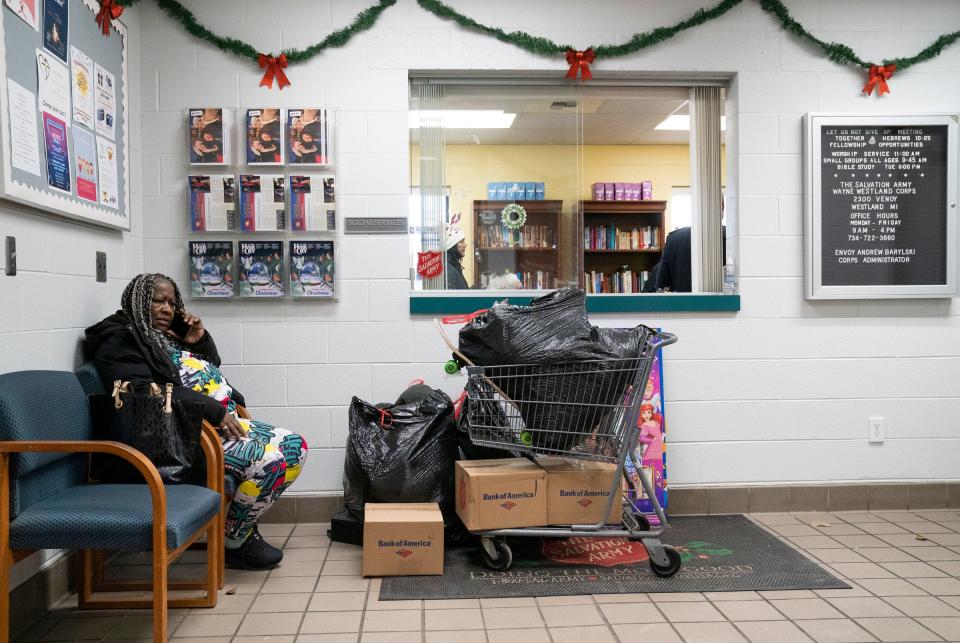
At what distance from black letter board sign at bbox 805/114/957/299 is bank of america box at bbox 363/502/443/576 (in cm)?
230

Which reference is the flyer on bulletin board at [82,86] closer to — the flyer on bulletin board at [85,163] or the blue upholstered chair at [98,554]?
the flyer on bulletin board at [85,163]

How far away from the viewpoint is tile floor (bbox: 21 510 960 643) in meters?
2.56

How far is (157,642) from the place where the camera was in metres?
2.23

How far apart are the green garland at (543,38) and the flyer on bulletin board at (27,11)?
3.71 ft

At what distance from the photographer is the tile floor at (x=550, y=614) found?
256 cm

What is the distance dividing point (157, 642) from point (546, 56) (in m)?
3.13

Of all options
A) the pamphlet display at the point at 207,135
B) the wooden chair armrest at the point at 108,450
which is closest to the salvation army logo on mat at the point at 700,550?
the wooden chair armrest at the point at 108,450

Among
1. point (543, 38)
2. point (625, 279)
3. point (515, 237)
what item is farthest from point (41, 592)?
point (625, 279)

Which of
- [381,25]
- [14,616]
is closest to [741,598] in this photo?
[14,616]

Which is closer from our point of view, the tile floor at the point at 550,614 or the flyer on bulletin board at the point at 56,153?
the tile floor at the point at 550,614

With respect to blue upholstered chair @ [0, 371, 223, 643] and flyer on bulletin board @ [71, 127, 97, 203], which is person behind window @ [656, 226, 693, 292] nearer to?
blue upholstered chair @ [0, 371, 223, 643]

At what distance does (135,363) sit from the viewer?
9.59ft

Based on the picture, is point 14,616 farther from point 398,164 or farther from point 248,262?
point 398,164

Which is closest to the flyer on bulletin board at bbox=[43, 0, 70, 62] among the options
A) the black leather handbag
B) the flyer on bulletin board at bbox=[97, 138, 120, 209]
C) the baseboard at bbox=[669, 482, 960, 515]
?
the flyer on bulletin board at bbox=[97, 138, 120, 209]
